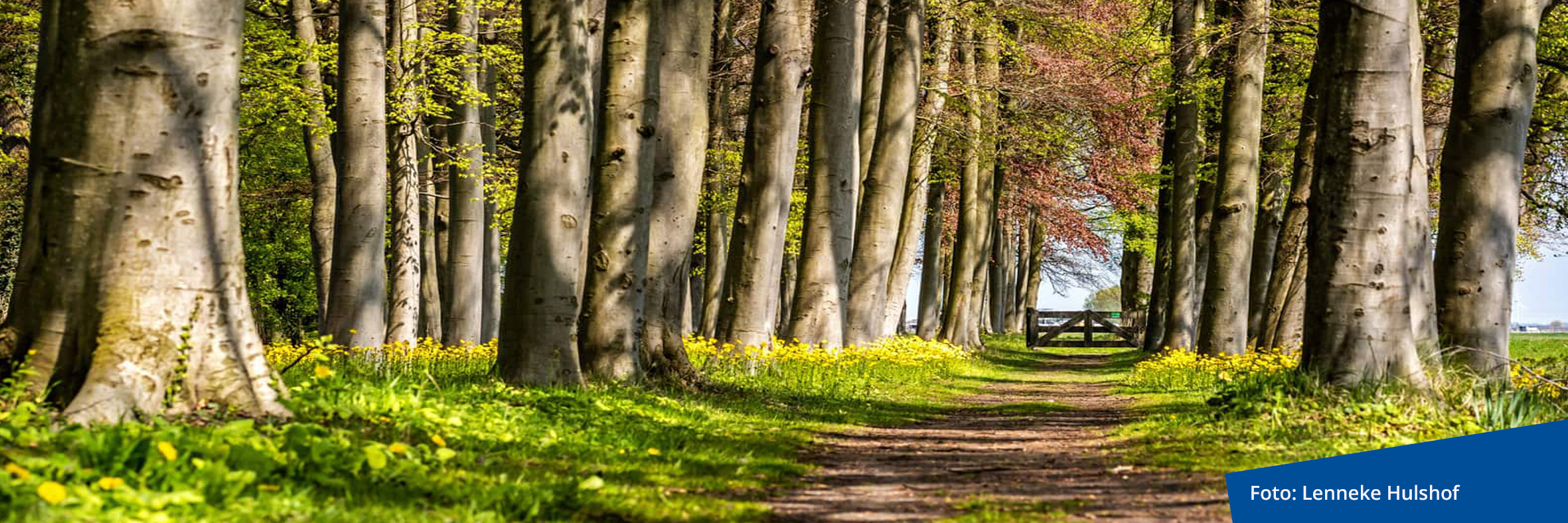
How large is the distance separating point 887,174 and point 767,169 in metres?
3.58

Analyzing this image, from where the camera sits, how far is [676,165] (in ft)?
40.1

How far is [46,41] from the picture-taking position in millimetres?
8562

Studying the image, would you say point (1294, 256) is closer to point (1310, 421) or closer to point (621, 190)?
point (1310, 421)

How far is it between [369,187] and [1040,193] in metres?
23.5

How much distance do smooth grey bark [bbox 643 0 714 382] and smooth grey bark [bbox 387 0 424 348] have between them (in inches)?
221

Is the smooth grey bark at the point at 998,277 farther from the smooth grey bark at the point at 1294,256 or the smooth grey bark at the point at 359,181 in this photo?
the smooth grey bark at the point at 359,181

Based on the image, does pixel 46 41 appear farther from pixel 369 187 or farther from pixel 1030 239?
pixel 1030 239

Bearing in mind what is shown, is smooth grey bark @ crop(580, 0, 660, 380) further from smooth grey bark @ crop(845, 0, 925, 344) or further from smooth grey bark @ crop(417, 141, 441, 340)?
smooth grey bark @ crop(417, 141, 441, 340)

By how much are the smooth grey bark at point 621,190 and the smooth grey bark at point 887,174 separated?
24.2ft

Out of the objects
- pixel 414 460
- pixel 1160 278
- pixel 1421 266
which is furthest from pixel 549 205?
pixel 1160 278

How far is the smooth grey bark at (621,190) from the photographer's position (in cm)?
1040

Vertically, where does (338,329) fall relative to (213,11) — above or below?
below

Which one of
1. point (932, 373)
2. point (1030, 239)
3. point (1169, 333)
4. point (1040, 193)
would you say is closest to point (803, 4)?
point (932, 373)

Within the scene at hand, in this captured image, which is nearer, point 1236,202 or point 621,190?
point 621,190
